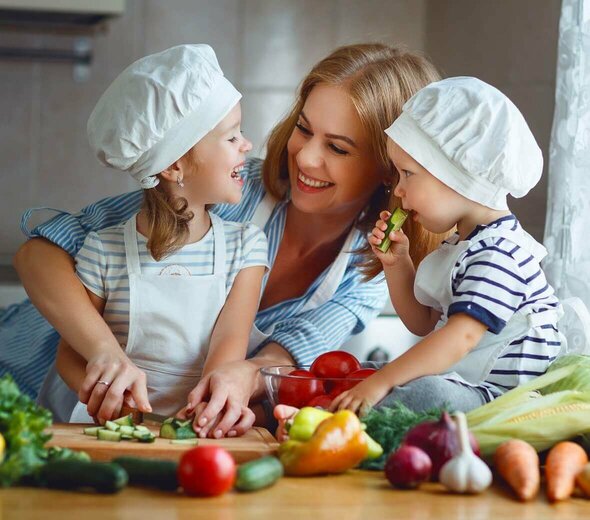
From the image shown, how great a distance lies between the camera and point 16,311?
245cm

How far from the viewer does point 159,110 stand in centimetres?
164

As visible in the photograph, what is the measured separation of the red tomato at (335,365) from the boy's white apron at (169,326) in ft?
0.95

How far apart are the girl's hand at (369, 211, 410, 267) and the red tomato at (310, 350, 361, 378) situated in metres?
0.20

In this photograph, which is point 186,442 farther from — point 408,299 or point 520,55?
point 520,55

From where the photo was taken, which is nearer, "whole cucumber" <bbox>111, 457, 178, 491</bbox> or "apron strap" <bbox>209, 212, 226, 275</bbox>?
"whole cucumber" <bbox>111, 457, 178, 491</bbox>

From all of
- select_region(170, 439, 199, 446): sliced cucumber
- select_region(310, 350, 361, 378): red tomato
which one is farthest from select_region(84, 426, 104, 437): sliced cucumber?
select_region(310, 350, 361, 378): red tomato

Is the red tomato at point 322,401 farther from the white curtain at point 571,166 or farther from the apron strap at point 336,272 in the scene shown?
the white curtain at point 571,166

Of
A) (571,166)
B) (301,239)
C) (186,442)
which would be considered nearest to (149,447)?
(186,442)

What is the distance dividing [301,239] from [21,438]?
41.1 inches

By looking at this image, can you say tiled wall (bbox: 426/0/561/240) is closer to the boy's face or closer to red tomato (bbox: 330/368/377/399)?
the boy's face

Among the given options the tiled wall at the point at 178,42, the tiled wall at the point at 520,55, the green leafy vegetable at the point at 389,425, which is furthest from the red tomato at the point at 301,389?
the tiled wall at the point at 178,42

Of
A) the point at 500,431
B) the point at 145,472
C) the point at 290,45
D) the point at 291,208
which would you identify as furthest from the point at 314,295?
the point at 290,45

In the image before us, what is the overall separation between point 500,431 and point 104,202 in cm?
98

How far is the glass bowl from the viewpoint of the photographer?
1439 mm
